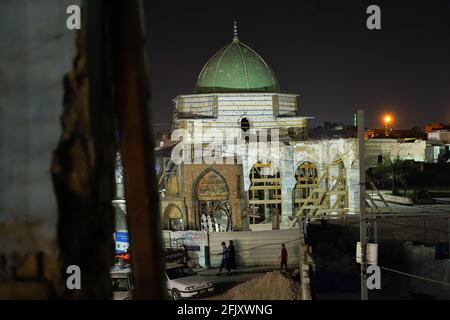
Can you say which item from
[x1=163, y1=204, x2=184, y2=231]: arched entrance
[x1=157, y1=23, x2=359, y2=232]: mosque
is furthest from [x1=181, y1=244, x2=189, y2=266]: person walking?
[x1=163, y1=204, x2=184, y2=231]: arched entrance

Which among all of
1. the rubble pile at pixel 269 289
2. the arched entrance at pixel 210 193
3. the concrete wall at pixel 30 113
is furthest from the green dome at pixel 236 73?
the concrete wall at pixel 30 113

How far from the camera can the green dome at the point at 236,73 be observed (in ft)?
110

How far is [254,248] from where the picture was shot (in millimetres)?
19812

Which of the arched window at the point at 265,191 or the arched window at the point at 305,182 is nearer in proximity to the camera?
the arched window at the point at 265,191

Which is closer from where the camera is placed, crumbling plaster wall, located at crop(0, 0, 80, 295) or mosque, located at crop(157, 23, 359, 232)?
crumbling plaster wall, located at crop(0, 0, 80, 295)

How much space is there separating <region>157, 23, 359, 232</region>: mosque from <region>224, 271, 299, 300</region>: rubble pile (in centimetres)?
870

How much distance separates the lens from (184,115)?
32.5 metres

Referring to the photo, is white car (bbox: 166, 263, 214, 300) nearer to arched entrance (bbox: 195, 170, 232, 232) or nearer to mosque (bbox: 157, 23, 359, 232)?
mosque (bbox: 157, 23, 359, 232)

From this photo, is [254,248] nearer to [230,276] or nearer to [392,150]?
[230,276]

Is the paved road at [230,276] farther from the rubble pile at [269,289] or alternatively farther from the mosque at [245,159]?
the mosque at [245,159]

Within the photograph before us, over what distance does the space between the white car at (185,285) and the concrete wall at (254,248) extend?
157 inches

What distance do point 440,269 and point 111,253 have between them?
15722 mm

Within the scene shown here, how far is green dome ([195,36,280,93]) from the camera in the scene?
33531 millimetres
